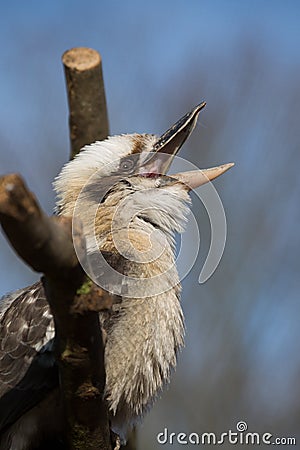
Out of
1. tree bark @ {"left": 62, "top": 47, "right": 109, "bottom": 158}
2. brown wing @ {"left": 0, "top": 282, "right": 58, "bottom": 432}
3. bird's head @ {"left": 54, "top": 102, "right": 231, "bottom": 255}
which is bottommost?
brown wing @ {"left": 0, "top": 282, "right": 58, "bottom": 432}

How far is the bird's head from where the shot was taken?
437cm

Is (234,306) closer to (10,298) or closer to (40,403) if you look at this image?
(10,298)

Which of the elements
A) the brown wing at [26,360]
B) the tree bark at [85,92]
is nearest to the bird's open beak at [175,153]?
the tree bark at [85,92]

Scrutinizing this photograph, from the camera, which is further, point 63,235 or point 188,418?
point 188,418

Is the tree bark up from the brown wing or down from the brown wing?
up

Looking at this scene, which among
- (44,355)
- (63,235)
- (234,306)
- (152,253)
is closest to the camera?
(63,235)

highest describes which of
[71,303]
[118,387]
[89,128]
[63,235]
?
[89,128]

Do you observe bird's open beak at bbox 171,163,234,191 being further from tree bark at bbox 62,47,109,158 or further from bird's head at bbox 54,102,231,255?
tree bark at bbox 62,47,109,158

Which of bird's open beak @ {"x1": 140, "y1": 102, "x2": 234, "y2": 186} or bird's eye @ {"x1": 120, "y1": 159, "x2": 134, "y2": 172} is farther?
bird's eye @ {"x1": 120, "y1": 159, "x2": 134, "y2": 172}

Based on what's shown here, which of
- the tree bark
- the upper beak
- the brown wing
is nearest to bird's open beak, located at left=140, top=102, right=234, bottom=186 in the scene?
the upper beak

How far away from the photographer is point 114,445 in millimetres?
4020

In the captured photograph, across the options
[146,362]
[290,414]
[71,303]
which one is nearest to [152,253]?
[146,362]

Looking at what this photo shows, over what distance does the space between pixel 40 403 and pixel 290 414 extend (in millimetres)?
2957

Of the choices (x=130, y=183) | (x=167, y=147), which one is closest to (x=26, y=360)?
(x=130, y=183)
